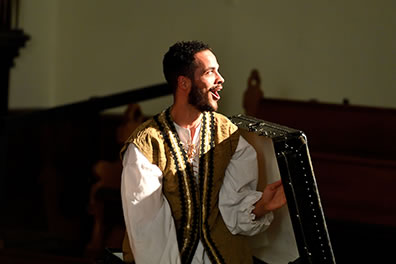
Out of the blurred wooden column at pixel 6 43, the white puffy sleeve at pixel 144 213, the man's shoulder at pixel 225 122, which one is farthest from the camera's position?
the blurred wooden column at pixel 6 43

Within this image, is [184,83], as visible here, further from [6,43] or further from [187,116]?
[6,43]

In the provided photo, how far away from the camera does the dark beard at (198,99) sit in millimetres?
3201

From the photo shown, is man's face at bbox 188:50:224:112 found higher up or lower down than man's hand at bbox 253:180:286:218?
higher up

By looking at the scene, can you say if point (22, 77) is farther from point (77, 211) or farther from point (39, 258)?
point (39, 258)

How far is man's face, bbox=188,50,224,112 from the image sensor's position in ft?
10.4

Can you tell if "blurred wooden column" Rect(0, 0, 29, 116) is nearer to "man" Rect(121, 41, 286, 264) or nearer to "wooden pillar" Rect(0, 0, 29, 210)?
"wooden pillar" Rect(0, 0, 29, 210)

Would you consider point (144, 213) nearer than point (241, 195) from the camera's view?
Yes

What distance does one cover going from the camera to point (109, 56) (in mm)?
7082

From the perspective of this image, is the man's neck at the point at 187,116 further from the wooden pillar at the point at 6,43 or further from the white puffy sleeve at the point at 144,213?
the wooden pillar at the point at 6,43

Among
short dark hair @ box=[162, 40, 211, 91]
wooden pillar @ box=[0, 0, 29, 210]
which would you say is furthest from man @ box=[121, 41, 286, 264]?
wooden pillar @ box=[0, 0, 29, 210]

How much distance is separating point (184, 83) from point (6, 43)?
11.7ft

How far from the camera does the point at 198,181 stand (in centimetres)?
333

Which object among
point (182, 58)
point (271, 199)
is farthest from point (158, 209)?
point (182, 58)

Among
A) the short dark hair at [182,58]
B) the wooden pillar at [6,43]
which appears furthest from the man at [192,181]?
the wooden pillar at [6,43]
